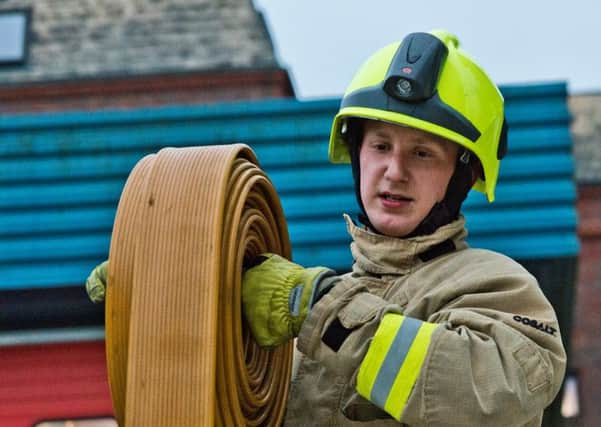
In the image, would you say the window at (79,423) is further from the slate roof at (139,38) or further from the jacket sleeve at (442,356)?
the jacket sleeve at (442,356)

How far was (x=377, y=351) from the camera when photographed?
2.31 meters

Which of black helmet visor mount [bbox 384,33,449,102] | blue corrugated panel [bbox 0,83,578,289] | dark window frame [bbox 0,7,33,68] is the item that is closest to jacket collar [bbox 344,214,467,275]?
black helmet visor mount [bbox 384,33,449,102]

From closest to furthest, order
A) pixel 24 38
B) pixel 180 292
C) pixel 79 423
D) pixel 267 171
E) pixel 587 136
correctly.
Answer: pixel 180 292
pixel 267 171
pixel 79 423
pixel 24 38
pixel 587 136

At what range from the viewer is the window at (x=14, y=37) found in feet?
36.3

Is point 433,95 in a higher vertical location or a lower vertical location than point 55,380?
higher

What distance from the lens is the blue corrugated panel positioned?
25.9 feet

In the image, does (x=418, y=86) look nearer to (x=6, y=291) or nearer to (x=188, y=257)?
(x=188, y=257)

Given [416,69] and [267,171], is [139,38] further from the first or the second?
[416,69]

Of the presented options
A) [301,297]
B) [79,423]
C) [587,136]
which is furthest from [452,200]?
[587,136]

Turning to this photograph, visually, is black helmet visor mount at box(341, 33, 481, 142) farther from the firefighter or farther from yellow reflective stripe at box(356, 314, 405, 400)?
yellow reflective stripe at box(356, 314, 405, 400)

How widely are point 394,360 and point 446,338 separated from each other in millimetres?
115

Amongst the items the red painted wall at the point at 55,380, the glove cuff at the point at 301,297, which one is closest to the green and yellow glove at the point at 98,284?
the glove cuff at the point at 301,297

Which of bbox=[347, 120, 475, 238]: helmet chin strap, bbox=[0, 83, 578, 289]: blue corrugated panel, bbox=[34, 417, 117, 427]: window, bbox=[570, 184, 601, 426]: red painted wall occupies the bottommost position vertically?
bbox=[570, 184, 601, 426]: red painted wall

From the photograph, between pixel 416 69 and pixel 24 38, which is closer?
pixel 416 69
